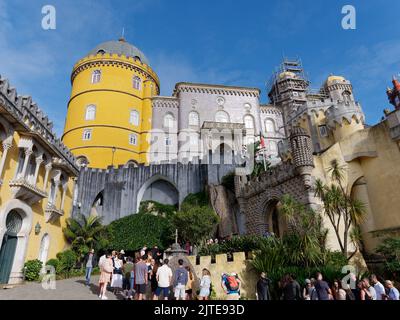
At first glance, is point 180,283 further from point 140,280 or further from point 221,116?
point 221,116

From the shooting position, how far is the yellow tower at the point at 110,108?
1257 inches

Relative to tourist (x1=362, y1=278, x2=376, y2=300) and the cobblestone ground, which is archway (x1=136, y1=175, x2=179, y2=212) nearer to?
the cobblestone ground

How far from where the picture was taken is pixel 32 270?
14.8 metres

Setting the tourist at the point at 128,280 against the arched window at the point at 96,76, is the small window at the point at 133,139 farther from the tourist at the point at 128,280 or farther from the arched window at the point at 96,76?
the tourist at the point at 128,280

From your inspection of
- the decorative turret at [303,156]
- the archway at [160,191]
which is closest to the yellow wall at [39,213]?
→ the archway at [160,191]

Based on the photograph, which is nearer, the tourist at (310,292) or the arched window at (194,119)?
the tourist at (310,292)

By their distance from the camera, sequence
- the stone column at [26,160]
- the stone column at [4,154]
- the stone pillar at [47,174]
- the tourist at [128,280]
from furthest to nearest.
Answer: the stone pillar at [47,174]
the stone column at [26,160]
the stone column at [4,154]
the tourist at [128,280]

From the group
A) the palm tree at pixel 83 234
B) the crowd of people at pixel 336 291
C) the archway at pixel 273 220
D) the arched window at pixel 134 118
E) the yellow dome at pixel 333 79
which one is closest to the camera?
the crowd of people at pixel 336 291

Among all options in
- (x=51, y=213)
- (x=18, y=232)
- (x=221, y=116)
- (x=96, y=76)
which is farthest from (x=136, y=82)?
(x=18, y=232)

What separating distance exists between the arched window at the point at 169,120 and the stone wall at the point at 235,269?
25.2 meters

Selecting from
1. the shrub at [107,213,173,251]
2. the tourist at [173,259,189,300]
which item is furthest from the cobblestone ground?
the shrub at [107,213,173,251]

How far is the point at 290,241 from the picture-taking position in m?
12.6
